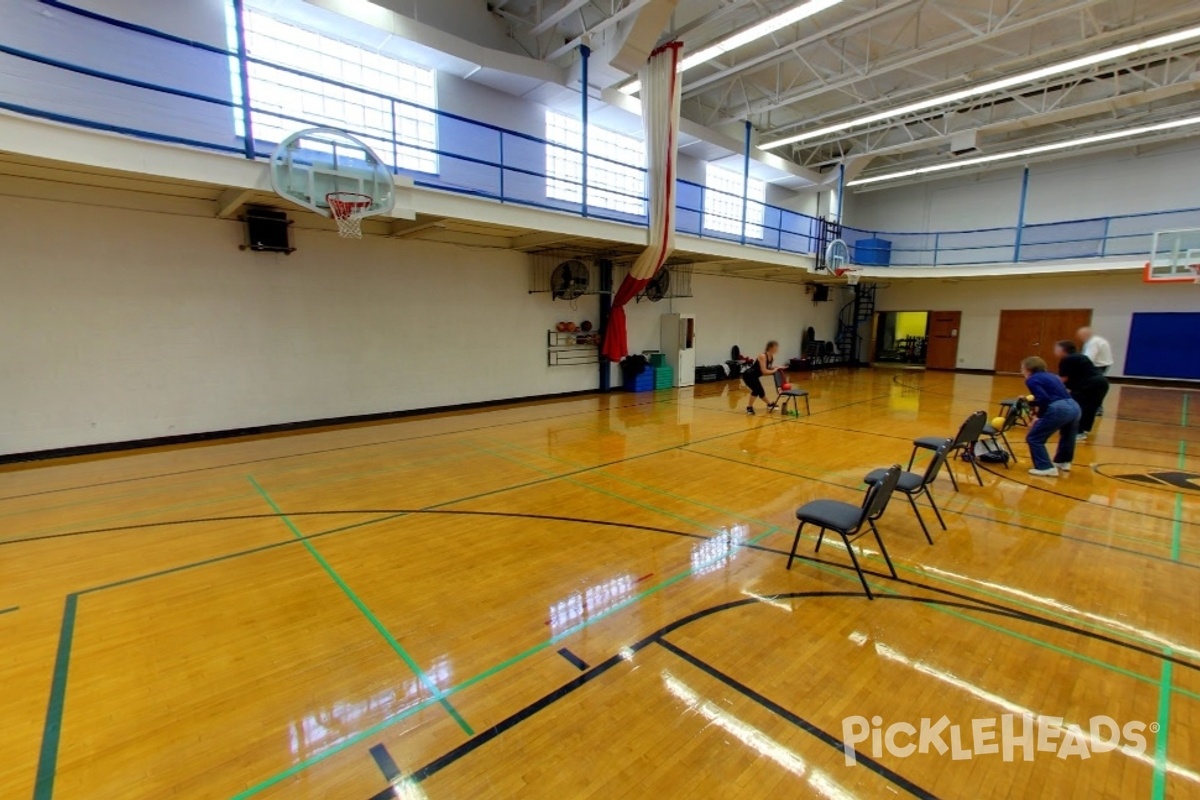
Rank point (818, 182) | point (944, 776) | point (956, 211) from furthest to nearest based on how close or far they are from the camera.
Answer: point (956, 211), point (818, 182), point (944, 776)

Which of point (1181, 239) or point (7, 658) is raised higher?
point (1181, 239)

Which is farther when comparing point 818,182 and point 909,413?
point 818,182

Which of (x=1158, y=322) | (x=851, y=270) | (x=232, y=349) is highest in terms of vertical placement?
(x=851, y=270)

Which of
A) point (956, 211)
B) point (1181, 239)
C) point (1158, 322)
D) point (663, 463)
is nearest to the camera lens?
point (663, 463)

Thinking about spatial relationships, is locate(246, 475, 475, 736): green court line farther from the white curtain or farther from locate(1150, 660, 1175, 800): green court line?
the white curtain

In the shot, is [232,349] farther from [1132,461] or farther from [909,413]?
[1132,461]

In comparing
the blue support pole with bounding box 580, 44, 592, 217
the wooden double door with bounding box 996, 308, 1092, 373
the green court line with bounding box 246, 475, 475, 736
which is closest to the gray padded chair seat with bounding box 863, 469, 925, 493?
the green court line with bounding box 246, 475, 475, 736

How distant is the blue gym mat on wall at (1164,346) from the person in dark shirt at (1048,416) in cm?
1369

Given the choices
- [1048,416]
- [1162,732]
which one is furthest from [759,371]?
[1162,732]

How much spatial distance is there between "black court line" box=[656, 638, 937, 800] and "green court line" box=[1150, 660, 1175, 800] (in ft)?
2.86

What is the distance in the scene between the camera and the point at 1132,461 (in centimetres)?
654

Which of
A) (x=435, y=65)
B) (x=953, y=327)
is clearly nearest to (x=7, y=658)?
(x=435, y=65)

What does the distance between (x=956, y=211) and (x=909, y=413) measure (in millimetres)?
11941

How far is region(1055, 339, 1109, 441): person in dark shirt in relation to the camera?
249 inches
